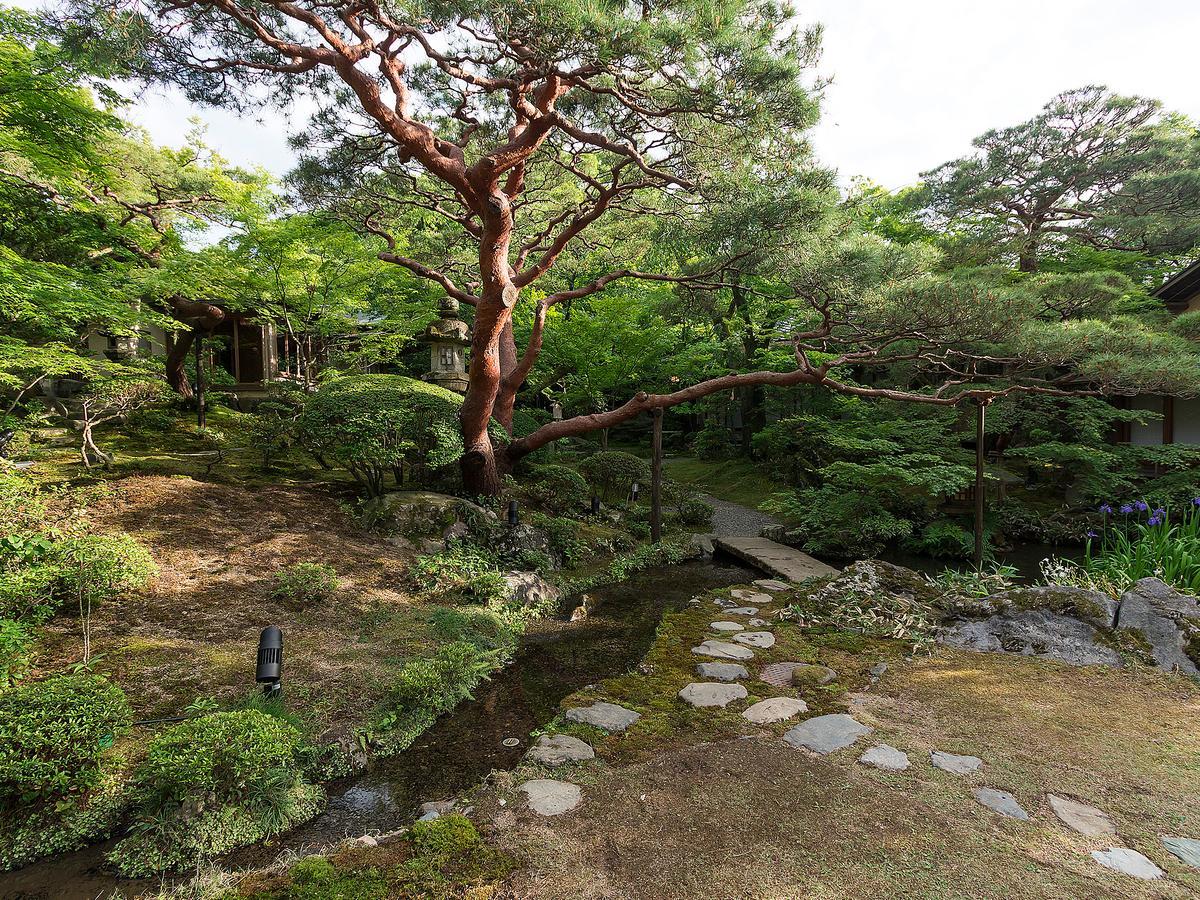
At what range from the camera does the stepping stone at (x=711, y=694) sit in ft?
13.0

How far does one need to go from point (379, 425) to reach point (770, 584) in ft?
18.8

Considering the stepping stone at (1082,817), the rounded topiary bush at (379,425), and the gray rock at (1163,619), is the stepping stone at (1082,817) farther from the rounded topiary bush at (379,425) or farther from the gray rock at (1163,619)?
the rounded topiary bush at (379,425)

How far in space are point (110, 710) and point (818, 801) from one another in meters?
3.86

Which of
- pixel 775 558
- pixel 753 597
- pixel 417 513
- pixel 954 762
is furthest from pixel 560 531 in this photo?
pixel 954 762

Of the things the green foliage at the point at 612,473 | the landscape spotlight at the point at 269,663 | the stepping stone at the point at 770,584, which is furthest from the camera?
the green foliage at the point at 612,473

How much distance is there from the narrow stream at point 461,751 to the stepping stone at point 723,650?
578 mm

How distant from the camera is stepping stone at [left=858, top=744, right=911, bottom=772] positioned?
119 inches

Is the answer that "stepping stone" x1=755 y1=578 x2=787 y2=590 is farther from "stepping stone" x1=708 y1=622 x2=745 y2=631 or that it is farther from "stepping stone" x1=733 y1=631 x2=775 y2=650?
"stepping stone" x1=733 y1=631 x2=775 y2=650

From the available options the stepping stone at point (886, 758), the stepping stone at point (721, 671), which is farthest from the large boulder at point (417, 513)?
the stepping stone at point (886, 758)

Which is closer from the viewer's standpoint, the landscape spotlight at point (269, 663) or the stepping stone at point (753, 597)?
the landscape spotlight at point (269, 663)

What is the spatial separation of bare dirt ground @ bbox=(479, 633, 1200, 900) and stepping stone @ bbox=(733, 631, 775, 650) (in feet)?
4.38

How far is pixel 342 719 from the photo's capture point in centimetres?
366

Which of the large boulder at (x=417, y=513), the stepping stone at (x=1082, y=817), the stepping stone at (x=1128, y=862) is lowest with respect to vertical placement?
the stepping stone at (x=1082, y=817)

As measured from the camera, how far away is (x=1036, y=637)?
470 centimetres
